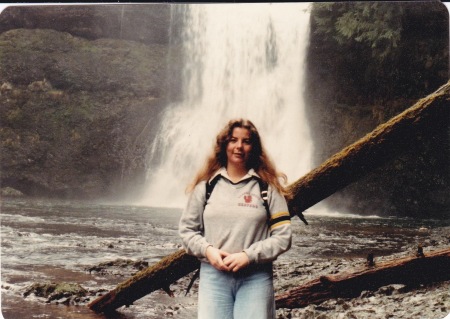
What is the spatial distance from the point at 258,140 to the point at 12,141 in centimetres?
248

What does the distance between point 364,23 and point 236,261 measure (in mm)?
2403

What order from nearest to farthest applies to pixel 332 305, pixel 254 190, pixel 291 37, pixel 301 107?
pixel 254 190 < pixel 332 305 < pixel 291 37 < pixel 301 107

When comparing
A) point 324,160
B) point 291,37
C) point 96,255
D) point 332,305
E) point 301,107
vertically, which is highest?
point 291,37

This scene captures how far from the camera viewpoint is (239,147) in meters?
2.53

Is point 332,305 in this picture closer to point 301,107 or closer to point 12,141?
point 301,107

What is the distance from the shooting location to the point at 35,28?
4098 millimetres

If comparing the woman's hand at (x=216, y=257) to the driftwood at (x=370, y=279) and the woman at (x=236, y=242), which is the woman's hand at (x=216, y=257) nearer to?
the woman at (x=236, y=242)

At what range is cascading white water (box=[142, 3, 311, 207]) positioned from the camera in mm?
3914

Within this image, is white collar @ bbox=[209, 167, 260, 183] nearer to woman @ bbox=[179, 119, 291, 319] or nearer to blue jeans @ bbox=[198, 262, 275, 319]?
woman @ bbox=[179, 119, 291, 319]

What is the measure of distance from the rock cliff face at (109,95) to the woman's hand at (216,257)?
1.78 m

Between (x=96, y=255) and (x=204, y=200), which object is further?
(x=96, y=255)

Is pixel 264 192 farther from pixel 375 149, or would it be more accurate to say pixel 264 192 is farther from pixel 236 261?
pixel 375 149

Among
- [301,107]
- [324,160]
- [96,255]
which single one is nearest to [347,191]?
[324,160]

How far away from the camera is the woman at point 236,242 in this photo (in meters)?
2.32
